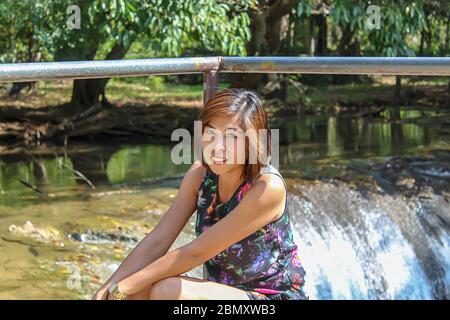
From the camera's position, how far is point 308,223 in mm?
6086

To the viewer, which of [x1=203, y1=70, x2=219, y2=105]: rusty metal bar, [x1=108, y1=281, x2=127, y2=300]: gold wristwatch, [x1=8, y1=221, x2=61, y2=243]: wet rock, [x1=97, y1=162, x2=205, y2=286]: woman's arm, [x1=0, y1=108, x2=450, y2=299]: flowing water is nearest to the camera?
[x1=108, y1=281, x2=127, y2=300]: gold wristwatch

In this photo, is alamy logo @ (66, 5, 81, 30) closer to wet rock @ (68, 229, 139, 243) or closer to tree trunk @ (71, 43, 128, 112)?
wet rock @ (68, 229, 139, 243)

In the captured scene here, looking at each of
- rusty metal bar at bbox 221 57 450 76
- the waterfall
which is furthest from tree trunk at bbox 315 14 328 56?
rusty metal bar at bbox 221 57 450 76

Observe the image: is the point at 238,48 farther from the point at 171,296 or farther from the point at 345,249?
the point at 171,296

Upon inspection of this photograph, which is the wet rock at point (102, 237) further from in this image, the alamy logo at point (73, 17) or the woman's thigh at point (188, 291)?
the woman's thigh at point (188, 291)

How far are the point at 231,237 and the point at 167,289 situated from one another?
0.64 ft

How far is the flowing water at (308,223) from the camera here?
16.9 feet

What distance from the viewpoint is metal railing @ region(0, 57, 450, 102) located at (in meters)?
1.70

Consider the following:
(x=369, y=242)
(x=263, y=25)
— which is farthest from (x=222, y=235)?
(x=263, y=25)

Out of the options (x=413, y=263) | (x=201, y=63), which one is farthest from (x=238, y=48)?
(x=201, y=63)

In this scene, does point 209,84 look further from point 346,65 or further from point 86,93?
point 86,93

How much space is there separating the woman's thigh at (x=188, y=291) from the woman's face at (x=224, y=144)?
29 cm

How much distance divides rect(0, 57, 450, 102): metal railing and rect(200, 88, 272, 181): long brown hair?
19 cm
